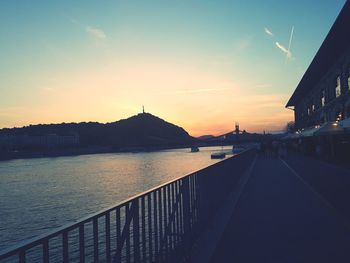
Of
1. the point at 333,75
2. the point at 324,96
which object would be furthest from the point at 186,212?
the point at 324,96

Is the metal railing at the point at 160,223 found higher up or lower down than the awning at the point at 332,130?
lower down

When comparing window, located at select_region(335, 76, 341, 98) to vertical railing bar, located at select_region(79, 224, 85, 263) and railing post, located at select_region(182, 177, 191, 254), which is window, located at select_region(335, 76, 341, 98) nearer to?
railing post, located at select_region(182, 177, 191, 254)

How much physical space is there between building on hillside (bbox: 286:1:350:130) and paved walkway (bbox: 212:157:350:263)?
10832 millimetres

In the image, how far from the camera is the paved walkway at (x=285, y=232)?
18.4 ft

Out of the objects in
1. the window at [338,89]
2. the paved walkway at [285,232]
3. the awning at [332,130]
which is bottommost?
the paved walkway at [285,232]

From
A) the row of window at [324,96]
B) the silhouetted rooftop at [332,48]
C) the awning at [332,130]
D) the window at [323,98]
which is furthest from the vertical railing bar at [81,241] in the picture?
the window at [323,98]

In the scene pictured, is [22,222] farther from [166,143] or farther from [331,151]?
[166,143]

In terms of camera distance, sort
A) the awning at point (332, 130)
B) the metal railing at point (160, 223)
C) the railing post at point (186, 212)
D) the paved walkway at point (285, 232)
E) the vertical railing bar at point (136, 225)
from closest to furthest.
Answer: the metal railing at point (160, 223), the vertical railing bar at point (136, 225), the paved walkway at point (285, 232), the railing post at point (186, 212), the awning at point (332, 130)

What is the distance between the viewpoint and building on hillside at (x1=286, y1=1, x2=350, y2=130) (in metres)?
20.5

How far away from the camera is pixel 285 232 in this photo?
7031 millimetres

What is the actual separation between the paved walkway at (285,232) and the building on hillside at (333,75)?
10832 millimetres

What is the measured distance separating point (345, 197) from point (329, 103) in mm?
19027

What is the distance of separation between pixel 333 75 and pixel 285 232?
871 inches

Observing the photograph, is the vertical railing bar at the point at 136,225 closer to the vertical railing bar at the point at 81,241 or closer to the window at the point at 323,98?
the vertical railing bar at the point at 81,241
